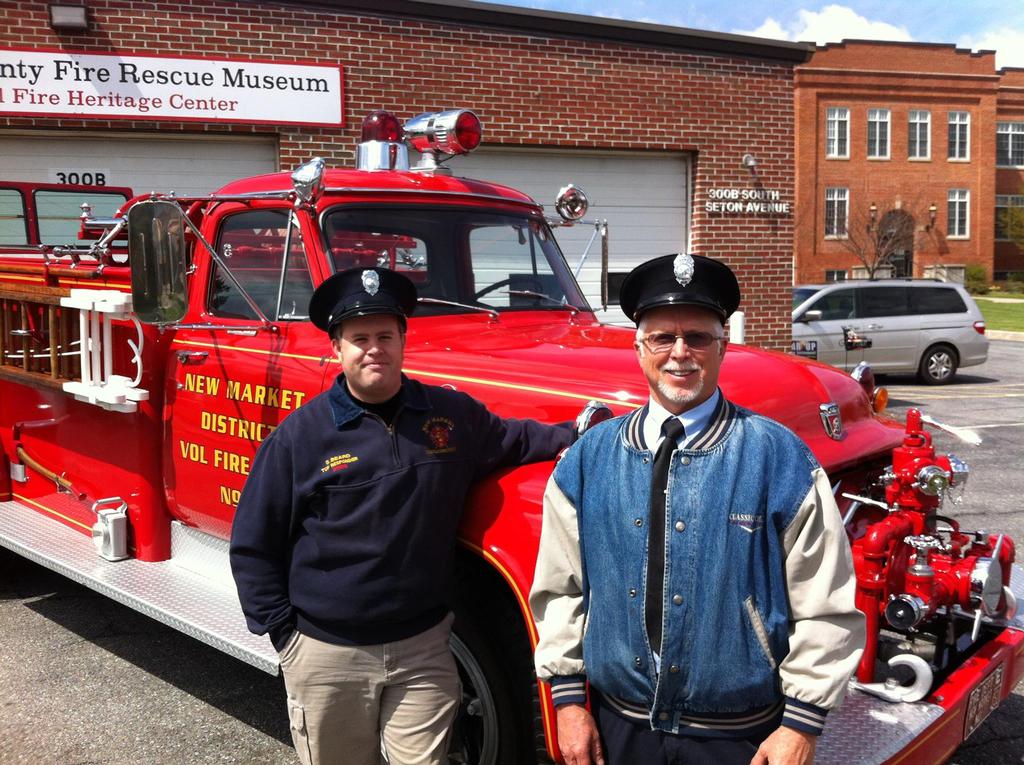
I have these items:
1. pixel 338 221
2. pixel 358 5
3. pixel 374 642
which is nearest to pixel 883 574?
pixel 374 642

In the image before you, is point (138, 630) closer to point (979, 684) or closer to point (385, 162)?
point (385, 162)

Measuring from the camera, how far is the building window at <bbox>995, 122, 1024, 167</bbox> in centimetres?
4591

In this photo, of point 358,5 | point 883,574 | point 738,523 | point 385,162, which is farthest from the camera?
point 358,5

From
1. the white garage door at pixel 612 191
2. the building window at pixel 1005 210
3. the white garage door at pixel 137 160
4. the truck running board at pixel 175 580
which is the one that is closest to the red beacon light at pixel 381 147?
the truck running board at pixel 175 580

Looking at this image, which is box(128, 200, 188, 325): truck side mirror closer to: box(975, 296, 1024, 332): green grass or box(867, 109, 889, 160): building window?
box(975, 296, 1024, 332): green grass

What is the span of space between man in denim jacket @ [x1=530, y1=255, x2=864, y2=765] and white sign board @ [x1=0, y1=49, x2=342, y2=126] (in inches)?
349

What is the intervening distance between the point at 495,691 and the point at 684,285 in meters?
1.56

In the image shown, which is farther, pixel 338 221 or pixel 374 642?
pixel 338 221

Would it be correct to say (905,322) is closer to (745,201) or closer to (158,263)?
(745,201)

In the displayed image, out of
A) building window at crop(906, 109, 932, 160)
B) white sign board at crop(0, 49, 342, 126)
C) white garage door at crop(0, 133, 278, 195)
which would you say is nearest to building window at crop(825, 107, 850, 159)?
building window at crop(906, 109, 932, 160)

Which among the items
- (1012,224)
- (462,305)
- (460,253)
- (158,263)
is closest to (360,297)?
(158,263)

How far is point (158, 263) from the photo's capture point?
3686 mm

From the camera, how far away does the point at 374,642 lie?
106 inches

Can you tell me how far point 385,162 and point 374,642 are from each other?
2.53 meters
